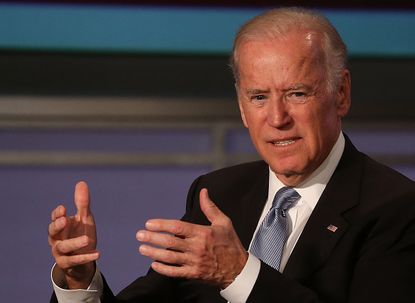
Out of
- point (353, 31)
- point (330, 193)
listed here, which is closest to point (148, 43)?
point (353, 31)

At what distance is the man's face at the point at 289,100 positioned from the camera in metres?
2.00

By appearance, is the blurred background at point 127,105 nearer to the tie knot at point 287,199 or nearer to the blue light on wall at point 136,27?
the blue light on wall at point 136,27

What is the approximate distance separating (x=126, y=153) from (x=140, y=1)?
0.58 meters

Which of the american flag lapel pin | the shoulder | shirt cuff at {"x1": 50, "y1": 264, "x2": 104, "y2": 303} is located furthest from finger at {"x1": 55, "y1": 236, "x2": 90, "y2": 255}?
the shoulder

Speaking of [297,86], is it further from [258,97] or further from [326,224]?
[326,224]

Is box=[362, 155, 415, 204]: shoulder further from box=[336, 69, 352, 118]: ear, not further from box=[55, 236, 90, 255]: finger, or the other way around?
box=[55, 236, 90, 255]: finger

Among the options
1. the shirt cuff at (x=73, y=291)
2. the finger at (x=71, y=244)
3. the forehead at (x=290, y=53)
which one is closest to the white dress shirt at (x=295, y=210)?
the shirt cuff at (x=73, y=291)

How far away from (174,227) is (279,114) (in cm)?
40

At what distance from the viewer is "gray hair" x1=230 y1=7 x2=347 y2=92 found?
6.58 ft

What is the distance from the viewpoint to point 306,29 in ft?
6.56

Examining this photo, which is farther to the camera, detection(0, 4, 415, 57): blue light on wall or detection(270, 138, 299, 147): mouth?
detection(0, 4, 415, 57): blue light on wall

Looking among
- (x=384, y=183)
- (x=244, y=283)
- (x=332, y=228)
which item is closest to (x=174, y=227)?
(x=244, y=283)

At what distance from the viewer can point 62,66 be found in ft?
11.8

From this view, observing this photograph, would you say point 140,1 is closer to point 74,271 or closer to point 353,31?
point 353,31
